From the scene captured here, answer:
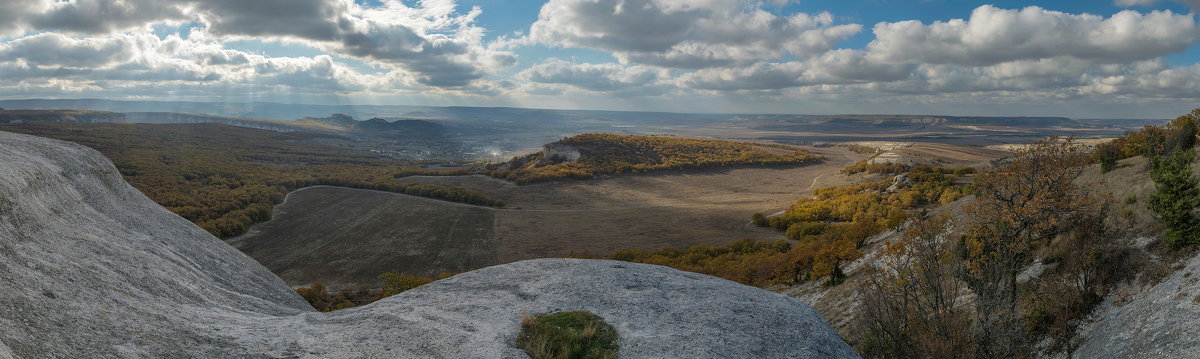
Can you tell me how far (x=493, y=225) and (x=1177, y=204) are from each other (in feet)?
163

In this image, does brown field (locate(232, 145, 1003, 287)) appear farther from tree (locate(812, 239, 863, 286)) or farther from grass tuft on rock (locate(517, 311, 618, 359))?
grass tuft on rock (locate(517, 311, 618, 359))

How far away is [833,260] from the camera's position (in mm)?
27391

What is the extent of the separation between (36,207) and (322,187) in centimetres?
6511

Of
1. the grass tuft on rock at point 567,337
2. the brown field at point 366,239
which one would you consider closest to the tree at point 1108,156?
the grass tuft on rock at point 567,337

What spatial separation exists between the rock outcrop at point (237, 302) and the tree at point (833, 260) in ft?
40.5

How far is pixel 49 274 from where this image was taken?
995 cm

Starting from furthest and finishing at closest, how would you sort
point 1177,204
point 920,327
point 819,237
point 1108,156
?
point 819,237 < point 1108,156 < point 1177,204 < point 920,327

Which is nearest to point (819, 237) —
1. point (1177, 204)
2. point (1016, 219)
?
point (1016, 219)

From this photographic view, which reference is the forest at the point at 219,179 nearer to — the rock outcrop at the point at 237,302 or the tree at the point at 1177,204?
the rock outcrop at the point at 237,302

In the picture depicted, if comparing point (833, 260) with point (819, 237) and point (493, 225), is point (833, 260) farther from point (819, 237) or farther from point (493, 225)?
point (493, 225)

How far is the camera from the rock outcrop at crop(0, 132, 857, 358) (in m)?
9.26

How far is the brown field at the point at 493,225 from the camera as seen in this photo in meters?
42.7

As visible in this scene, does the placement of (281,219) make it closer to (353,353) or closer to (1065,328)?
(353,353)

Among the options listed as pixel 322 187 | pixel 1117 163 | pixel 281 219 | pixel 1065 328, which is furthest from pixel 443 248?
pixel 1117 163
